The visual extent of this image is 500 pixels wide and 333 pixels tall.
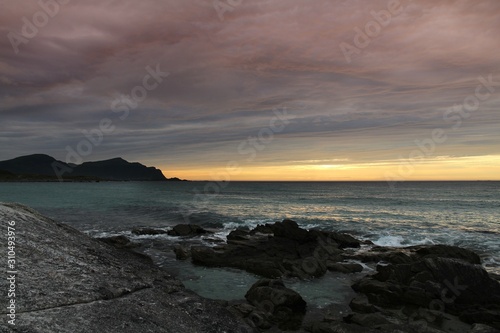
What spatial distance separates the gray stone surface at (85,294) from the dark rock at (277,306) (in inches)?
118

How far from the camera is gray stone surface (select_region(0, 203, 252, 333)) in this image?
9898 mm

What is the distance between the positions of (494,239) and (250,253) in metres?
31.2

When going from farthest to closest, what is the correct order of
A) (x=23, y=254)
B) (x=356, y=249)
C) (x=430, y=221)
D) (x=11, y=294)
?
(x=430, y=221) → (x=356, y=249) → (x=23, y=254) → (x=11, y=294)

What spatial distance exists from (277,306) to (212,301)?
3.96 meters

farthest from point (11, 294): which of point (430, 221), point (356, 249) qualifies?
point (430, 221)

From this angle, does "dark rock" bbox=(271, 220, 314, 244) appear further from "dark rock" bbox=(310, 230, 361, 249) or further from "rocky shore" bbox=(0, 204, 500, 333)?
"rocky shore" bbox=(0, 204, 500, 333)

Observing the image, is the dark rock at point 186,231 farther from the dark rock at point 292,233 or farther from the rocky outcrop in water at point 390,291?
the dark rock at point 292,233

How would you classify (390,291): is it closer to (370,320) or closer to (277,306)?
(370,320)

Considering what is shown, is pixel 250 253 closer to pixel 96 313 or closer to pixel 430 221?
pixel 96 313

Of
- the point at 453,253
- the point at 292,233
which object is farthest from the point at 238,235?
the point at 453,253

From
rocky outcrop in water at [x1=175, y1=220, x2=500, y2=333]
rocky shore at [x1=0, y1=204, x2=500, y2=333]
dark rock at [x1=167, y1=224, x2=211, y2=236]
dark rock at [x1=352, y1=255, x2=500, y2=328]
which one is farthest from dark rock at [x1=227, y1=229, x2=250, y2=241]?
dark rock at [x1=352, y1=255, x2=500, y2=328]

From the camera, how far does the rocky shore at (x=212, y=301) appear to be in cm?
1060

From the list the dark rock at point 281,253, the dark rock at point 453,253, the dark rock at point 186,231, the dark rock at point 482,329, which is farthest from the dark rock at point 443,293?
the dark rock at point 186,231

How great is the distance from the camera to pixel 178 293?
1467cm
